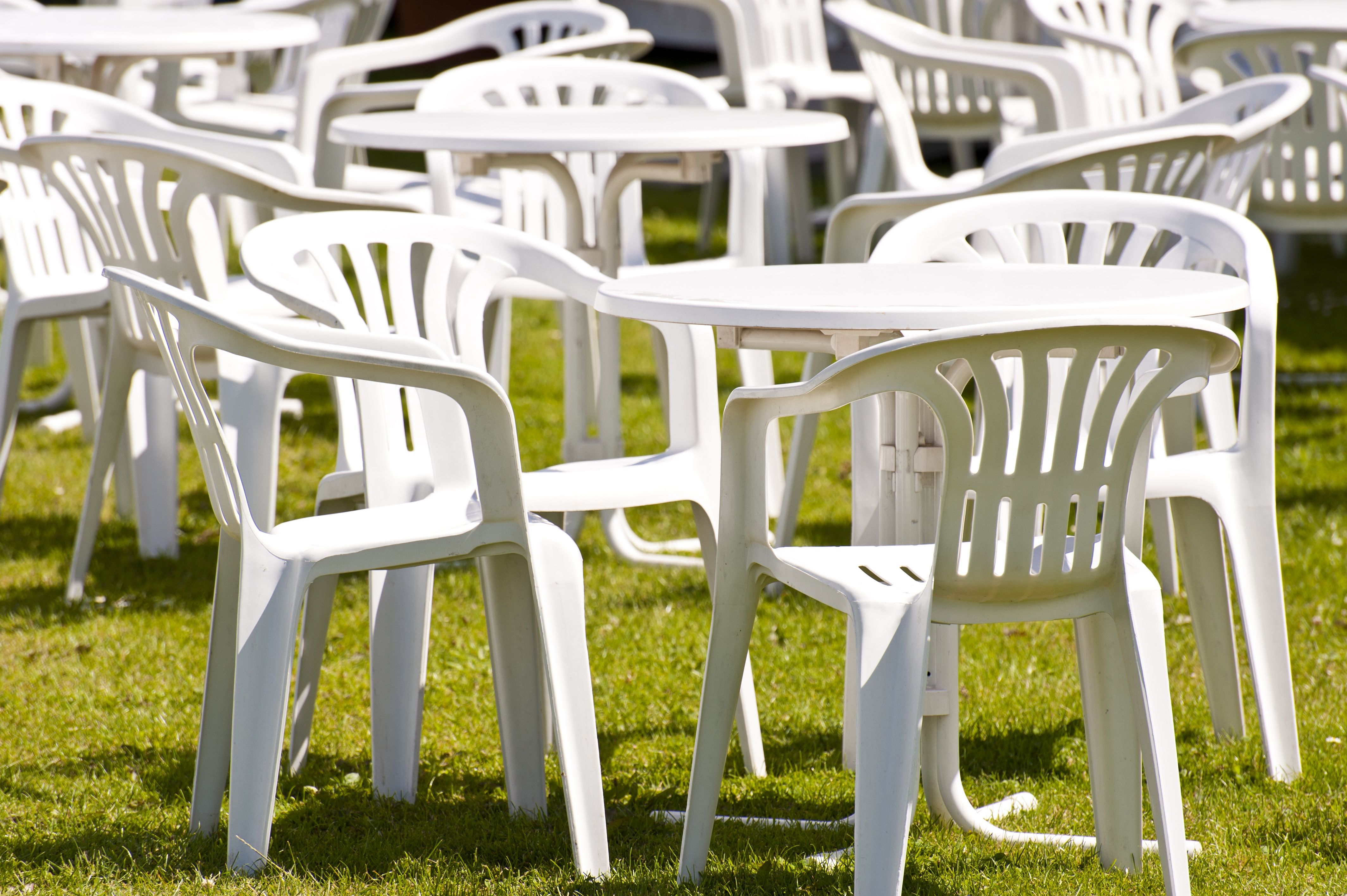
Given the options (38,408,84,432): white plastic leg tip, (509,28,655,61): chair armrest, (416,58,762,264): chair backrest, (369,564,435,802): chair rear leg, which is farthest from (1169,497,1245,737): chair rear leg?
(38,408,84,432): white plastic leg tip

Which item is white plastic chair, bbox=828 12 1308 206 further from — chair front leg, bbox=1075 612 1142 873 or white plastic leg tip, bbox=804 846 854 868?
white plastic leg tip, bbox=804 846 854 868

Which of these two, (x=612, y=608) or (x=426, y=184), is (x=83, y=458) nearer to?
(x=426, y=184)

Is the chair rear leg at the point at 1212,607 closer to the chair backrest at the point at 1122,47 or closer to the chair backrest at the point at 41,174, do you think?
the chair backrest at the point at 41,174

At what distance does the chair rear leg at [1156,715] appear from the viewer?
247 cm

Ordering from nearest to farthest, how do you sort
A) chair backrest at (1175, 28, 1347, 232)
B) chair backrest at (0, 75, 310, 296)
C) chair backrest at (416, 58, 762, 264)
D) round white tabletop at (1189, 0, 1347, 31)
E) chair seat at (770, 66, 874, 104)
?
chair backrest at (0, 75, 310, 296)
chair backrest at (416, 58, 762, 264)
chair backrest at (1175, 28, 1347, 232)
round white tabletop at (1189, 0, 1347, 31)
chair seat at (770, 66, 874, 104)

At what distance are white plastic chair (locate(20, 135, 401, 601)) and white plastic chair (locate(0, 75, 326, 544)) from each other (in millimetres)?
216

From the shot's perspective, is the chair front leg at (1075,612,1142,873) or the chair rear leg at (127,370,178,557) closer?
the chair front leg at (1075,612,1142,873)

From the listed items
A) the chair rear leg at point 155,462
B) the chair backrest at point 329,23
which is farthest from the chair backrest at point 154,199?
the chair backrest at point 329,23

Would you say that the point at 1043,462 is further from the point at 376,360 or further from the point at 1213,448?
the point at 1213,448

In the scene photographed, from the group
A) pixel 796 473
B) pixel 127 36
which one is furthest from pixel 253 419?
pixel 127 36

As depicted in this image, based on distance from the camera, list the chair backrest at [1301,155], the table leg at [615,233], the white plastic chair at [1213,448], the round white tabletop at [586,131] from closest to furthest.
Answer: the white plastic chair at [1213,448] < the round white tabletop at [586,131] < the table leg at [615,233] < the chair backrest at [1301,155]

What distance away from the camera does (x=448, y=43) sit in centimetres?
667

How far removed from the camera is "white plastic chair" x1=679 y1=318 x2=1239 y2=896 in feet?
7.36

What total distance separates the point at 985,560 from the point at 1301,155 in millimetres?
3832
